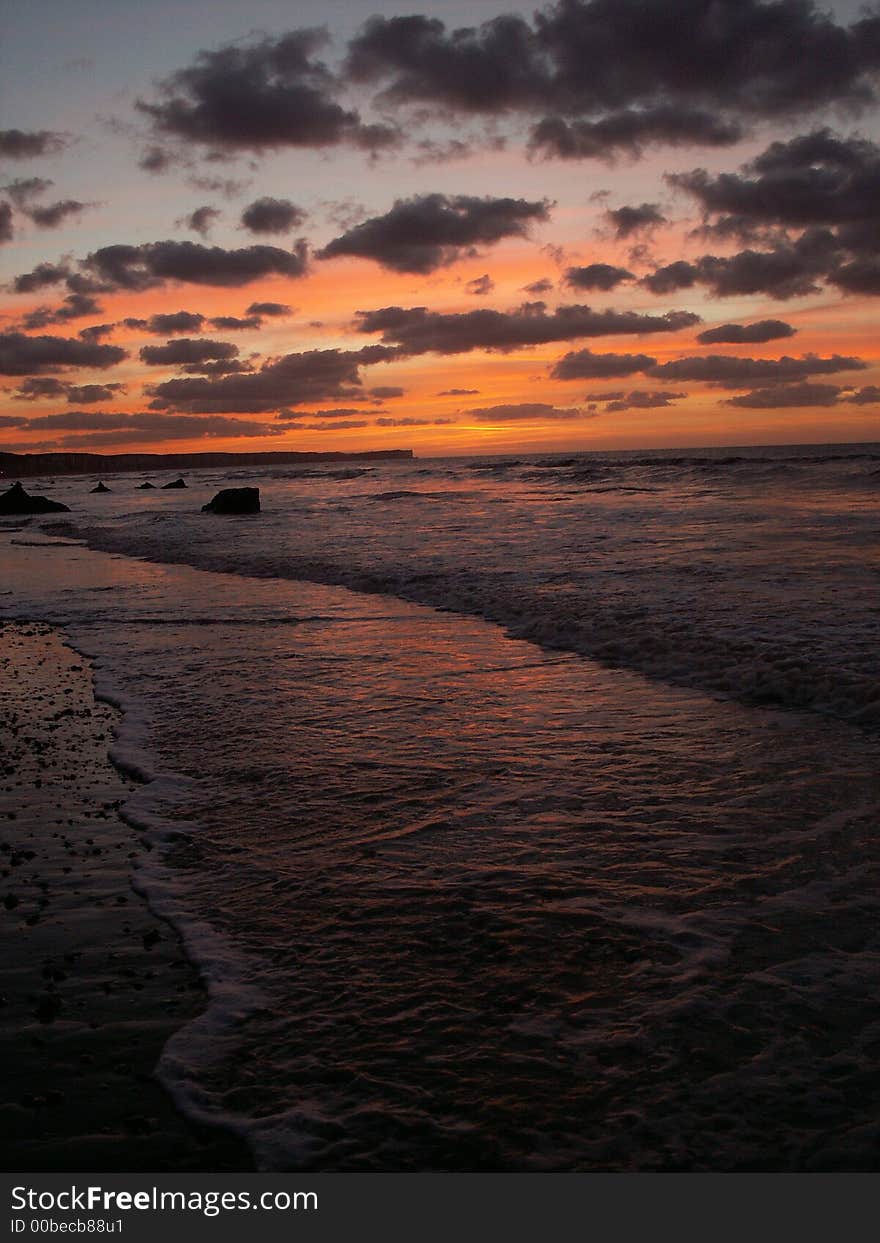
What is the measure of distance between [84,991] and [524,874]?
2143 mm

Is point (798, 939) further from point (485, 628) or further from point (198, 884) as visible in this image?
point (485, 628)

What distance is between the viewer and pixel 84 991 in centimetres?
361

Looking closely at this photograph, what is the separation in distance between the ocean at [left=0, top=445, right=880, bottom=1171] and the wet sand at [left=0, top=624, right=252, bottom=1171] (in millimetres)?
126

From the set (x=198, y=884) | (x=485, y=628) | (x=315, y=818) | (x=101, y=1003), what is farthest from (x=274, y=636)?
(x=101, y=1003)

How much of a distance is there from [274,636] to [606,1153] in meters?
9.21

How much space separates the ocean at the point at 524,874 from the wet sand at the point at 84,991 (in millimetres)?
126

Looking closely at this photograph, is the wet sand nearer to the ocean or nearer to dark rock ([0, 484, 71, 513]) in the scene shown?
the ocean

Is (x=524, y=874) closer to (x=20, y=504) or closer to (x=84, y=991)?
(x=84, y=991)

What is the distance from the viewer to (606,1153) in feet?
8.95

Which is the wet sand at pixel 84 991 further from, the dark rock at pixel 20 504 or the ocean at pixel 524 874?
the dark rock at pixel 20 504

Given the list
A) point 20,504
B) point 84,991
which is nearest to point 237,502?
point 20,504

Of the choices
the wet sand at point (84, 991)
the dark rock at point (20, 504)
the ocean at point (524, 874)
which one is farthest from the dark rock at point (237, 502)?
the wet sand at point (84, 991)

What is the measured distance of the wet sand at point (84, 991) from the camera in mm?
2816
